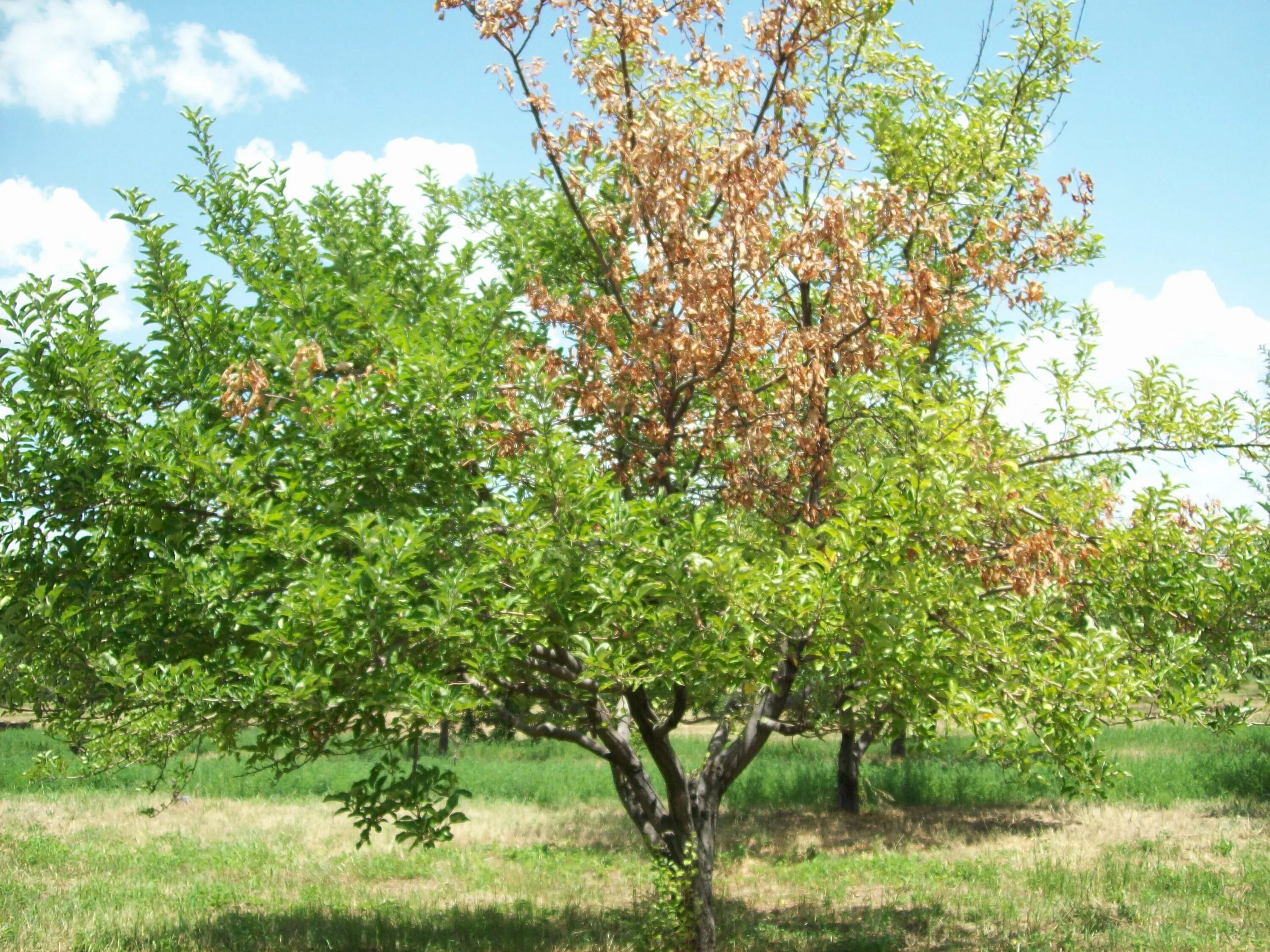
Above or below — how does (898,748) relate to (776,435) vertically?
below

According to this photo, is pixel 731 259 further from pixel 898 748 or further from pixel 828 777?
pixel 898 748

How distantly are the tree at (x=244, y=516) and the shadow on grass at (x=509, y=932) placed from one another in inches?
123

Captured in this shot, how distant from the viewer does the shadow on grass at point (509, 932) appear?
30.1ft

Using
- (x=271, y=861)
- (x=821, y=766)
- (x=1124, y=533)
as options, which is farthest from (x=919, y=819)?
(x=1124, y=533)

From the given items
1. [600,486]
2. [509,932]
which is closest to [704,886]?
[509,932]

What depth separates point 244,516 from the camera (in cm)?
571

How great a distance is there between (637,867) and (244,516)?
10791mm

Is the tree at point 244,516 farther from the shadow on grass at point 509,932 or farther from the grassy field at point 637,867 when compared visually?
the grassy field at point 637,867

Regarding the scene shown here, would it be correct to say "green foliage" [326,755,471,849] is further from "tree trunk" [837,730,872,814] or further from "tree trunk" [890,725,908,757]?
"tree trunk" [890,725,908,757]

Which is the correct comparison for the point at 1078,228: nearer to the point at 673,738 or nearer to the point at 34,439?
the point at 34,439

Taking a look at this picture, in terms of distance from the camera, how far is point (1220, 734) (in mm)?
7062

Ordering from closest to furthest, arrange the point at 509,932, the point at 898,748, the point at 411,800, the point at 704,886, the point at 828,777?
the point at 411,800, the point at 704,886, the point at 509,932, the point at 828,777, the point at 898,748

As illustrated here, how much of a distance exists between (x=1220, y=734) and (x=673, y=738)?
84.8 ft

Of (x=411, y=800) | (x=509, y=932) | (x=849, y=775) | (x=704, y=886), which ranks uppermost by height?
(x=411, y=800)
